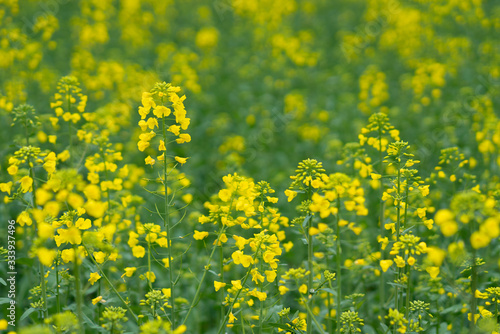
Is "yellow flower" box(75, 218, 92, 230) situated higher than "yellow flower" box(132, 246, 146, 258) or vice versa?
"yellow flower" box(75, 218, 92, 230)

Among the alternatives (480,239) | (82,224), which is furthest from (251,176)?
(480,239)

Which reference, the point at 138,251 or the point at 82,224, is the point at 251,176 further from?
the point at 82,224

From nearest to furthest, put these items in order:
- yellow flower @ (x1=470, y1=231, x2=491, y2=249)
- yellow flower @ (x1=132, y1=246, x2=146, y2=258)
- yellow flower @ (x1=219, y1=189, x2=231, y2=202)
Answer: yellow flower @ (x1=470, y1=231, x2=491, y2=249) < yellow flower @ (x1=219, y1=189, x2=231, y2=202) < yellow flower @ (x1=132, y1=246, x2=146, y2=258)

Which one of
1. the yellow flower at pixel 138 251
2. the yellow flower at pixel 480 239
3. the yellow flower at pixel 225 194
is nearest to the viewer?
the yellow flower at pixel 480 239

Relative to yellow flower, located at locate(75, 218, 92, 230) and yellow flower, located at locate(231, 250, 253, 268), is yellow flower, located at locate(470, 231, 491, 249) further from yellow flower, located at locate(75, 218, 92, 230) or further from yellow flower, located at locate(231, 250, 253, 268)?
yellow flower, located at locate(75, 218, 92, 230)

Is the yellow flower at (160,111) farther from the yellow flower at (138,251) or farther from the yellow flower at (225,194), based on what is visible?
the yellow flower at (138,251)

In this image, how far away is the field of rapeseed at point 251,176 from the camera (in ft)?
12.2

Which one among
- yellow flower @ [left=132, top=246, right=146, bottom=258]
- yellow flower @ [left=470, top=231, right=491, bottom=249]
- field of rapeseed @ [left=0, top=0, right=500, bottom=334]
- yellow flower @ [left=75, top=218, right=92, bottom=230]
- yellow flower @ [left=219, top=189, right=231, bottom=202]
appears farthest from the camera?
yellow flower @ [left=132, top=246, right=146, bottom=258]

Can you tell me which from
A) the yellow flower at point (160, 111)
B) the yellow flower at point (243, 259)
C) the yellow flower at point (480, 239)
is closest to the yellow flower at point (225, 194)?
the yellow flower at point (243, 259)

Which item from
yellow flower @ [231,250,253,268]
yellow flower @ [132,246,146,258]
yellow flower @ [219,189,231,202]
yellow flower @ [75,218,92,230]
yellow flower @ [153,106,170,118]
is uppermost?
yellow flower @ [153,106,170,118]

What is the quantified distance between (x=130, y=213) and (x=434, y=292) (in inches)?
123

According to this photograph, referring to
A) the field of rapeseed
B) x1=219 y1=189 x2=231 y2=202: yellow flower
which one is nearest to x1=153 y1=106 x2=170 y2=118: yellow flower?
the field of rapeseed

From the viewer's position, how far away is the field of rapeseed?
12.2ft

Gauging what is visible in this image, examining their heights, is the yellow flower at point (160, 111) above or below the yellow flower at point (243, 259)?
above
